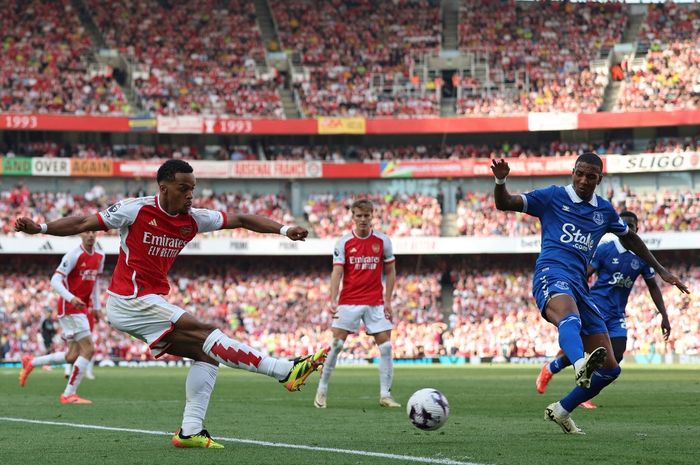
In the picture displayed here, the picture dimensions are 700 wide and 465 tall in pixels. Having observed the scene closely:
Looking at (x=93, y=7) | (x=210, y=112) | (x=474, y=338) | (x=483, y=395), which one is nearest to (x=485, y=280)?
(x=474, y=338)

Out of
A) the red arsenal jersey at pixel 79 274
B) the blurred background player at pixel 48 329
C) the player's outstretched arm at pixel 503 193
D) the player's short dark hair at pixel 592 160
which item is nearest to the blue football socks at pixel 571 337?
the player's outstretched arm at pixel 503 193

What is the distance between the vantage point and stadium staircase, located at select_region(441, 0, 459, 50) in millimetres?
55969

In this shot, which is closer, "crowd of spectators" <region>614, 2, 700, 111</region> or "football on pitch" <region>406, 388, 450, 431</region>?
"football on pitch" <region>406, 388, 450, 431</region>

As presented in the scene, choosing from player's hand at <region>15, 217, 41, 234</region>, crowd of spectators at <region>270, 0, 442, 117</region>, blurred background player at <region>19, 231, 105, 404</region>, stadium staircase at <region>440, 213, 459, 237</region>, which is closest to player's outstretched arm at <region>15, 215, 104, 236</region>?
player's hand at <region>15, 217, 41, 234</region>

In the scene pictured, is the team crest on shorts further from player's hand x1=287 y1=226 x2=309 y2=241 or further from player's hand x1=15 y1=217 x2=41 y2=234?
player's hand x1=15 y1=217 x2=41 y2=234

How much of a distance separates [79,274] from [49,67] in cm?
3631

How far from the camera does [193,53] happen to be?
5503cm

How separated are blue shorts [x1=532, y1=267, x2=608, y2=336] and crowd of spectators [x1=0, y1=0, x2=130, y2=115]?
44292mm

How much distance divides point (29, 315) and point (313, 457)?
Answer: 38.7m

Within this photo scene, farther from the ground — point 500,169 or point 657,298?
point 500,169

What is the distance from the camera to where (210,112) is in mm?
52688

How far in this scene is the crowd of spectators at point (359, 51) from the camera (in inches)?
2108

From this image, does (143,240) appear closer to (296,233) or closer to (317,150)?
(296,233)

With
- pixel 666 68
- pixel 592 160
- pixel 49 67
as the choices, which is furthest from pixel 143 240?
pixel 666 68
